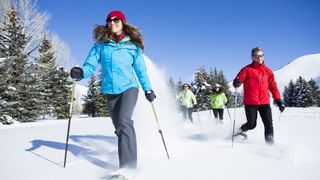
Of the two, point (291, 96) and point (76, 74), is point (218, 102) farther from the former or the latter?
point (291, 96)

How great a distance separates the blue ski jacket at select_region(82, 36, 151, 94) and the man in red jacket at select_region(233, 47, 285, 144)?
283 centimetres

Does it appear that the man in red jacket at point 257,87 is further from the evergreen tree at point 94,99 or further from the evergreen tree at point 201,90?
the evergreen tree at point 201,90

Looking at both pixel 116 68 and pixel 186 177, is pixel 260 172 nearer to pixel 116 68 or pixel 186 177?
pixel 186 177

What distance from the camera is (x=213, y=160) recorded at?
4562mm

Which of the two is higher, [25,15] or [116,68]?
[25,15]

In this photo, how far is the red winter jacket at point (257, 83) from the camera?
20.9 feet

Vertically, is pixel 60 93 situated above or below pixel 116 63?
above

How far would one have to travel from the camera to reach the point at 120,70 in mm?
4133

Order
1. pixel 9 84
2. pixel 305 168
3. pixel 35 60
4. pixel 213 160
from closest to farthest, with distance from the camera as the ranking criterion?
pixel 305 168 → pixel 213 160 → pixel 9 84 → pixel 35 60

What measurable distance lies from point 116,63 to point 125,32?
52 centimetres

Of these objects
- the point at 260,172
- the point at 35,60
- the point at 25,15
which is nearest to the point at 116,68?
the point at 260,172

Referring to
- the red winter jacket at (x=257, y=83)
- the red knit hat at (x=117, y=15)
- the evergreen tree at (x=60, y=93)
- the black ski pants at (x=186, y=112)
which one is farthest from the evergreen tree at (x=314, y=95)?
the red knit hat at (x=117, y=15)

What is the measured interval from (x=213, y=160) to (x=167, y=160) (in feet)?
2.32

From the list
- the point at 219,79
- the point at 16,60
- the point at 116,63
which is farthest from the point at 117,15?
the point at 219,79
